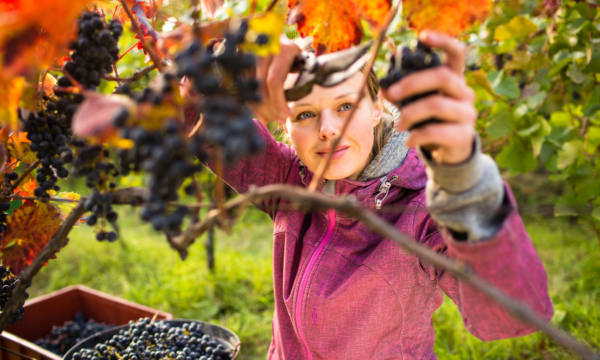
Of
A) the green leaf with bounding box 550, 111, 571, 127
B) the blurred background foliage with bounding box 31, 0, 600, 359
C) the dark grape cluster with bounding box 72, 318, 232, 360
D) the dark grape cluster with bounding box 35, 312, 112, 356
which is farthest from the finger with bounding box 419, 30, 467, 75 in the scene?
the dark grape cluster with bounding box 35, 312, 112, 356

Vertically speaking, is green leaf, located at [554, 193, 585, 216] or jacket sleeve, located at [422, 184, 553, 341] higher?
jacket sleeve, located at [422, 184, 553, 341]

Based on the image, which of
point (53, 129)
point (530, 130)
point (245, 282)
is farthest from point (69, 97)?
point (245, 282)

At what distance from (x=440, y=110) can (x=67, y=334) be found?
7.67ft

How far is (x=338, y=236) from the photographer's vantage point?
1.35 metres

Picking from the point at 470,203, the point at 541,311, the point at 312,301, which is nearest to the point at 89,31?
the point at 470,203

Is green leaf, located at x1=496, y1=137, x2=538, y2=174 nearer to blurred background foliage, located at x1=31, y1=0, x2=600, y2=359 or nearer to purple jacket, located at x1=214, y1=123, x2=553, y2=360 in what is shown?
blurred background foliage, located at x1=31, y1=0, x2=600, y2=359

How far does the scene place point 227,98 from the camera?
1.89ft

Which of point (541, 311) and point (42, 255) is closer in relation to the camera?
point (541, 311)

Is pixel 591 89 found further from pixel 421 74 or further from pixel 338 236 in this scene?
pixel 421 74

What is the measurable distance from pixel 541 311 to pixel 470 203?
0.85 feet

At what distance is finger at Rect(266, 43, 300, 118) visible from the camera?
78 centimetres

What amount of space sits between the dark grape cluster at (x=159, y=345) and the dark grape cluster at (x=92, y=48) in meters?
1.04

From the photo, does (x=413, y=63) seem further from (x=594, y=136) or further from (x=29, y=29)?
(x=594, y=136)

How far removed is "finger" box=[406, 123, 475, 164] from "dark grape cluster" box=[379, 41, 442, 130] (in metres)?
0.03
